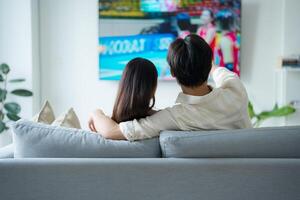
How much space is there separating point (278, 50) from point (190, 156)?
2787 millimetres

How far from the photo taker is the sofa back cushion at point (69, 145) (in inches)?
53.8

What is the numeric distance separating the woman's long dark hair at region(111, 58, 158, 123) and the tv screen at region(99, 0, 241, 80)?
223 cm

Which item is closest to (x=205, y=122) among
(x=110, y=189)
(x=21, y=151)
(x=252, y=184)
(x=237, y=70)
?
(x=252, y=184)

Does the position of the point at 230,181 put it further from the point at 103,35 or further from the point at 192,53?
the point at 103,35

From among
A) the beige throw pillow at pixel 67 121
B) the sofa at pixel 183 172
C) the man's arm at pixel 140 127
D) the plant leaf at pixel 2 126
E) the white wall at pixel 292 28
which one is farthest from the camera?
the white wall at pixel 292 28

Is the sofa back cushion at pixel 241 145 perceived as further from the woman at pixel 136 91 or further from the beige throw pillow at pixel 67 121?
the beige throw pillow at pixel 67 121

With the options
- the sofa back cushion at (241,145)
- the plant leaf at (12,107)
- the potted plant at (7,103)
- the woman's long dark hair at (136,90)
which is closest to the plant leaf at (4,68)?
the potted plant at (7,103)

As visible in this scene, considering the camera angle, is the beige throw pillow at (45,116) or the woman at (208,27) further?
the woman at (208,27)

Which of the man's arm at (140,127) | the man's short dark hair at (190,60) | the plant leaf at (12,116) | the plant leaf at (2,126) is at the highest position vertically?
the man's short dark hair at (190,60)

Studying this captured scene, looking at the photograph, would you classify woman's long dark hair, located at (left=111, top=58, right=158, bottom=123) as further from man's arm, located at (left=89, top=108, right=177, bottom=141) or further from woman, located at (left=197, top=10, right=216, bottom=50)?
woman, located at (left=197, top=10, right=216, bottom=50)

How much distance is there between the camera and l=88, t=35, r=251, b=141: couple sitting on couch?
1467mm

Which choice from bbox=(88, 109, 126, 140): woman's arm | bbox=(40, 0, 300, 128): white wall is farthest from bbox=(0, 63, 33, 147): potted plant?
bbox=(88, 109, 126, 140): woman's arm

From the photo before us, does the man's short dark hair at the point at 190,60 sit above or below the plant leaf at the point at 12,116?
above

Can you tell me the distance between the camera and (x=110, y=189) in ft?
4.24
